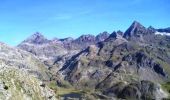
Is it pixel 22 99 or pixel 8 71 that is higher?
pixel 8 71

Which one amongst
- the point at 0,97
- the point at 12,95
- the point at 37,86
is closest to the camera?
the point at 0,97

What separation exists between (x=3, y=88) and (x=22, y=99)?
30.3 ft

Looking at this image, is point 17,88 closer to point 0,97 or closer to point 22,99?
point 22,99

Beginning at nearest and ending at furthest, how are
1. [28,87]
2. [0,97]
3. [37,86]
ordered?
[0,97] → [28,87] → [37,86]

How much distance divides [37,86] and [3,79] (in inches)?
946

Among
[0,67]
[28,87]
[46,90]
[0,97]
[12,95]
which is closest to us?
[0,97]

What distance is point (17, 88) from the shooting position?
336ft

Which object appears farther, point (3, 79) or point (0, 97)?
point (3, 79)

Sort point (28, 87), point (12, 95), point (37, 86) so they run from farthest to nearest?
1. point (37, 86)
2. point (28, 87)
3. point (12, 95)

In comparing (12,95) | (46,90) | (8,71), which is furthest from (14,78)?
(46,90)

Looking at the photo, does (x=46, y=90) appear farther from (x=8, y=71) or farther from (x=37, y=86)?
(x=8, y=71)

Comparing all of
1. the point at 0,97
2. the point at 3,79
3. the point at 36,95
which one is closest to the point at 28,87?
the point at 36,95

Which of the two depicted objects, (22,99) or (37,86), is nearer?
(22,99)

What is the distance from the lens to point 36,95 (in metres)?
114
